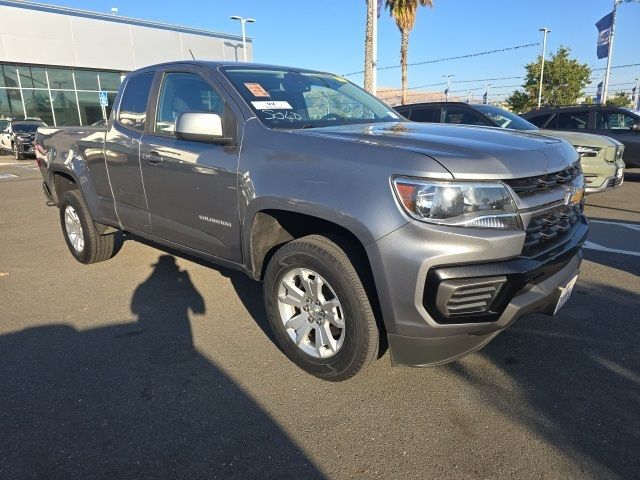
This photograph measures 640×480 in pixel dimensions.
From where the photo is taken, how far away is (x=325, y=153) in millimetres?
2631

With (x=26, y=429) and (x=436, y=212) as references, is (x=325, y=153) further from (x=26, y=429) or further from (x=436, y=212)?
(x=26, y=429)

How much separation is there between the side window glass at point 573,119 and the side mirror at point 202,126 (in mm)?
9946

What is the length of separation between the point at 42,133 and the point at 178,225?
2958 millimetres

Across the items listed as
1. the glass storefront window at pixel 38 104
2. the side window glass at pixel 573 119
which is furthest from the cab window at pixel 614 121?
the glass storefront window at pixel 38 104

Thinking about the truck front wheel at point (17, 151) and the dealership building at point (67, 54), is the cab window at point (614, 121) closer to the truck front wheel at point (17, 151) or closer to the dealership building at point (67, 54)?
the truck front wheel at point (17, 151)

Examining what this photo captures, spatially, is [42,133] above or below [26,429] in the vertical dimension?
above

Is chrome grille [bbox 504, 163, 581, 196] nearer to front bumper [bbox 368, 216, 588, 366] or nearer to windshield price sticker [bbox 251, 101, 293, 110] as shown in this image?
front bumper [bbox 368, 216, 588, 366]

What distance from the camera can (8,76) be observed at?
2553cm

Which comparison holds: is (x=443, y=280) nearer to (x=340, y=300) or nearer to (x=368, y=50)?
(x=340, y=300)

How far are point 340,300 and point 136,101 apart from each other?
277 centimetres

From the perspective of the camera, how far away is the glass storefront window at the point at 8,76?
2527cm

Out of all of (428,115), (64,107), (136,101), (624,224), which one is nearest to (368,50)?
(428,115)

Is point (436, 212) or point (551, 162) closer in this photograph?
point (436, 212)

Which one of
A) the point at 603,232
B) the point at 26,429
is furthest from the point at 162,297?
the point at 603,232
